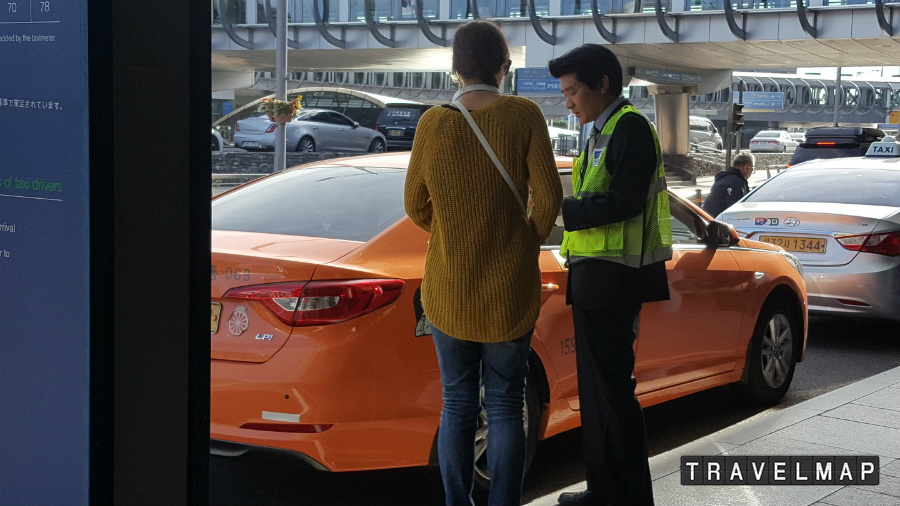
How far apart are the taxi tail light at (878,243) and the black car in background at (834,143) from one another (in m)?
13.1

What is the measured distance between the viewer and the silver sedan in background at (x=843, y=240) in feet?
28.2

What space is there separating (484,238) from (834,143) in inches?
799

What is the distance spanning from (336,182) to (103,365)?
2794 mm

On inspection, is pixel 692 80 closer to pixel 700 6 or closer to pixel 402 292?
pixel 700 6

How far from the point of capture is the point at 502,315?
3.36 metres

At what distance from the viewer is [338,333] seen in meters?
3.95

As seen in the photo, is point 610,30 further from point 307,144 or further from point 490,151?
point 490,151

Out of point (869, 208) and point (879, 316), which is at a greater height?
point (869, 208)

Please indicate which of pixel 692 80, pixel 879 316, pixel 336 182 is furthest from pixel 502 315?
pixel 692 80

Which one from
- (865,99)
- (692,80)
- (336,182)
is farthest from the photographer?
(865,99)

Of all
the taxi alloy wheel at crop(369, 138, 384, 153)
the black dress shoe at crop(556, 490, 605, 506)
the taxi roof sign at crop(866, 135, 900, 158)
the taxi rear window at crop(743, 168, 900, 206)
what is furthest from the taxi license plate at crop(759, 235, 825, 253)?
the taxi alloy wheel at crop(369, 138, 384, 153)

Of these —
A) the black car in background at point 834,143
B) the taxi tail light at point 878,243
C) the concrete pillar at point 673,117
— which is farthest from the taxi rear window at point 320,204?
the concrete pillar at point 673,117

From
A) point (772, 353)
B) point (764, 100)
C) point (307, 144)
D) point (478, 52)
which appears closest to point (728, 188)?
point (772, 353)
